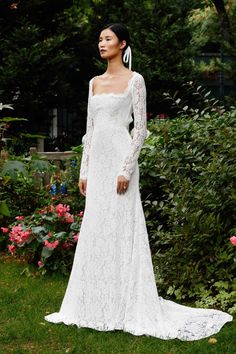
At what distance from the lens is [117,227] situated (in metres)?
5.13

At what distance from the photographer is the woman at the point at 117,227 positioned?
5.06 meters

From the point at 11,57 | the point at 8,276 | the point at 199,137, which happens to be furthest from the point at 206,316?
the point at 11,57

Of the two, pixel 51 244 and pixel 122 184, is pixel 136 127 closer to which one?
pixel 122 184

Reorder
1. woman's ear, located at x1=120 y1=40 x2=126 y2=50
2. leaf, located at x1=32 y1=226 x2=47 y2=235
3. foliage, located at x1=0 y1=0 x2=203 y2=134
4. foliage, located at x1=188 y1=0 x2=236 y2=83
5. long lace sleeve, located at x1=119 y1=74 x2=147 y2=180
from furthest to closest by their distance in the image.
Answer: foliage, located at x1=188 y1=0 x2=236 y2=83, foliage, located at x1=0 y1=0 x2=203 y2=134, leaf, located at x1=32 y1=226 x2=47 y2=235, woman's ear, located at x1=120 y1=40 x2=126 y2=50, long lace sleeve, located at x1=119 y1=74 x2=147 y2=180

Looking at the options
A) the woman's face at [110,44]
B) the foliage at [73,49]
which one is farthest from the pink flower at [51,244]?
the foliage at [73,49]

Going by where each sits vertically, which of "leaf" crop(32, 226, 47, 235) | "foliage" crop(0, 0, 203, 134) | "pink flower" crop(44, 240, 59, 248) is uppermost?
"foliage" crop(0, 0, 203, 134)

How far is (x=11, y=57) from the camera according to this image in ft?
41.5

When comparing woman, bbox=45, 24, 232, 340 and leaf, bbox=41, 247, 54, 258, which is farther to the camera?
leaf, bbox=41, 247, 54, 258

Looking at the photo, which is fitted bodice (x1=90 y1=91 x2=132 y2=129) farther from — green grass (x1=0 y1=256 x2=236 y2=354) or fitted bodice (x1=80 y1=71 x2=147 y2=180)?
green grass (x1=0 y1=256 x2=236 y2=354)

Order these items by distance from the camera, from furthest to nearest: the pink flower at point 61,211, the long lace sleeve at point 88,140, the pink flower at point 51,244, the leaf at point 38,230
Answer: the pink flower at point 61,211 → the leaf at point 38,230 → the pink flower at point 51,244 → the long lace sleeve at point 88,140

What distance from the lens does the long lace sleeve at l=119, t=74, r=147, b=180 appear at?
16.4 feet

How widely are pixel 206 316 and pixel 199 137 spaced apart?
1905 millimetres

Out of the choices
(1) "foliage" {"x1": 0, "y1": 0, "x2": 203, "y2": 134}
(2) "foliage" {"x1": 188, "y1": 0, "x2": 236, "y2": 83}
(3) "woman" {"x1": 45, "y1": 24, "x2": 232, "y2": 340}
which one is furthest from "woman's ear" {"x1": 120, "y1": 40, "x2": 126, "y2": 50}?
(2) "foliage" {"x1": 188, "y1": 0, "x2": 236, "y2": 83}

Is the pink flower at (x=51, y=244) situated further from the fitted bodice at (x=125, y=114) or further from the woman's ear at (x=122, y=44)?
the woman's ear at (x=122, y=44)
